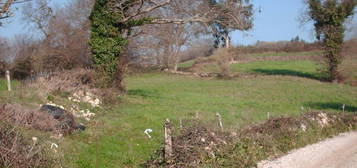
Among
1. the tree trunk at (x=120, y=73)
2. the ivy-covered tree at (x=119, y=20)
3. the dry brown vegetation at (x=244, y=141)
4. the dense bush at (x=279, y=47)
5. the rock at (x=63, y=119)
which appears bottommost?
the dry brown vegetation at (x=244, y=141)

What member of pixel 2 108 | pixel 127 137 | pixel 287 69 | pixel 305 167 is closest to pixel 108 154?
pixel 127 137

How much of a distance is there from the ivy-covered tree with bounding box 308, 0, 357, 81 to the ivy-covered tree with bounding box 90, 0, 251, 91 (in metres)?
20.5

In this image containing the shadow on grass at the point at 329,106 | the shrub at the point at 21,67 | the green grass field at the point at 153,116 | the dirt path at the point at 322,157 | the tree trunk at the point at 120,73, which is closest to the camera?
the dirt path at the point at 322,157

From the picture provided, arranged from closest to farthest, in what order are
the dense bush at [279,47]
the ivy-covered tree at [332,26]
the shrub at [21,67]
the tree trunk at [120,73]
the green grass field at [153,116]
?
the green grass field at [153,116] < the tree trunk at [120,73] < the shrub at [21,67] < the ivy-covered tree at [332,26] < the dense bush at [279,47]

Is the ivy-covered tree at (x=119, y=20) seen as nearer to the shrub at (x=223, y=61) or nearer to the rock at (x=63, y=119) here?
the rock at (x=63, y=119)

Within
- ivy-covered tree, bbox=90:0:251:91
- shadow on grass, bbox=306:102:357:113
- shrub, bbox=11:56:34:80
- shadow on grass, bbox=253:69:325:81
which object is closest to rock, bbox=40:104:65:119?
ivy-covered tree, bbox=90:0:251:91

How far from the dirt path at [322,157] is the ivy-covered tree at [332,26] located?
28.9 metres

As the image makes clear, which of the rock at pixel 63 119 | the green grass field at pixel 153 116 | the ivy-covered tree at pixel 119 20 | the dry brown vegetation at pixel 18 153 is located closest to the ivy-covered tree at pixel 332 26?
the green grass field at pixel 153 116

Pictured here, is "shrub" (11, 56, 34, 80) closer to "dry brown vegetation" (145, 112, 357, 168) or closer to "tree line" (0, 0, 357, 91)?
"tree line" (0, 0, 357, 91)

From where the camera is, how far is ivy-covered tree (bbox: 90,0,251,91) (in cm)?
2111

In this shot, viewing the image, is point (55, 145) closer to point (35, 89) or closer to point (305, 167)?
point (305, 167)

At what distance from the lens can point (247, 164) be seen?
9523 millimetres

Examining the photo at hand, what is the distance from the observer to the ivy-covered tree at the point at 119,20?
21109 millimetres

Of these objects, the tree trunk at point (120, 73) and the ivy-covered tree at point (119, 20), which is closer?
the ivy-covered tree at point (119, 20)
